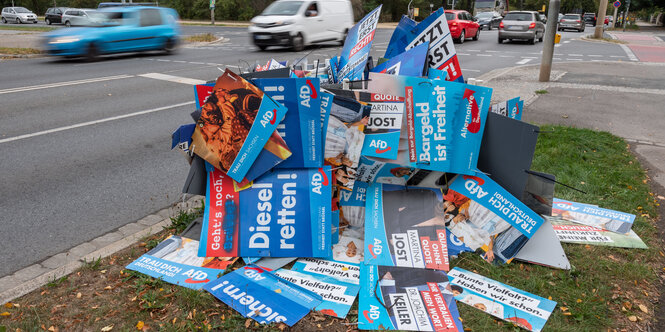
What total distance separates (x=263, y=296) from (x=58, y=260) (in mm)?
1791

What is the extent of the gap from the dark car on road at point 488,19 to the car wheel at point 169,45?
1206 inches

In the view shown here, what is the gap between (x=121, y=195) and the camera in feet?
16.9

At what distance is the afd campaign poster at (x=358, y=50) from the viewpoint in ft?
14.0

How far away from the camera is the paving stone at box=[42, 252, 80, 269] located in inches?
144

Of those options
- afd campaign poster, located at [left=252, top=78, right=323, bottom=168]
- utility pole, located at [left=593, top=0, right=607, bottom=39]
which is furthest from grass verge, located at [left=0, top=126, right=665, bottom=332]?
utility pole, located at [left=593, top=0, right=607, bottom=39]

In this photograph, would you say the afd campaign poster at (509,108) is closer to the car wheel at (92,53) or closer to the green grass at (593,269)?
the green grass at (593,269)

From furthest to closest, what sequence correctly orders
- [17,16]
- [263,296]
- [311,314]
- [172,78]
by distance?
[17,16] < [172,78] < [263,296] < [311,314]

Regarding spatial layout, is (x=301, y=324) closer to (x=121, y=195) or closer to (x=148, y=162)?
(x=121, y=195)

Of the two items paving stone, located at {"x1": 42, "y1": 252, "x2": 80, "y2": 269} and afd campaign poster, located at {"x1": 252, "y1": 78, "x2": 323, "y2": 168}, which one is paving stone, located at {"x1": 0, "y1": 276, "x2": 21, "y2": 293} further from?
afd campaign poster, located at {"x1": 252, "y1": 78, "x2": 323, "y2": 168}

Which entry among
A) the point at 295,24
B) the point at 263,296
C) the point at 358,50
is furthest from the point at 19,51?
the point at 263,296

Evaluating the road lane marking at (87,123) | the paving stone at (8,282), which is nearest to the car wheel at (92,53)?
the road lane marking at (87,123)

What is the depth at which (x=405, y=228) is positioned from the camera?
12.0 ft

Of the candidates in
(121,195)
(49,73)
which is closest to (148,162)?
(121,195)

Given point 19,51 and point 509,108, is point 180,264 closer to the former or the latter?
point 509,108
